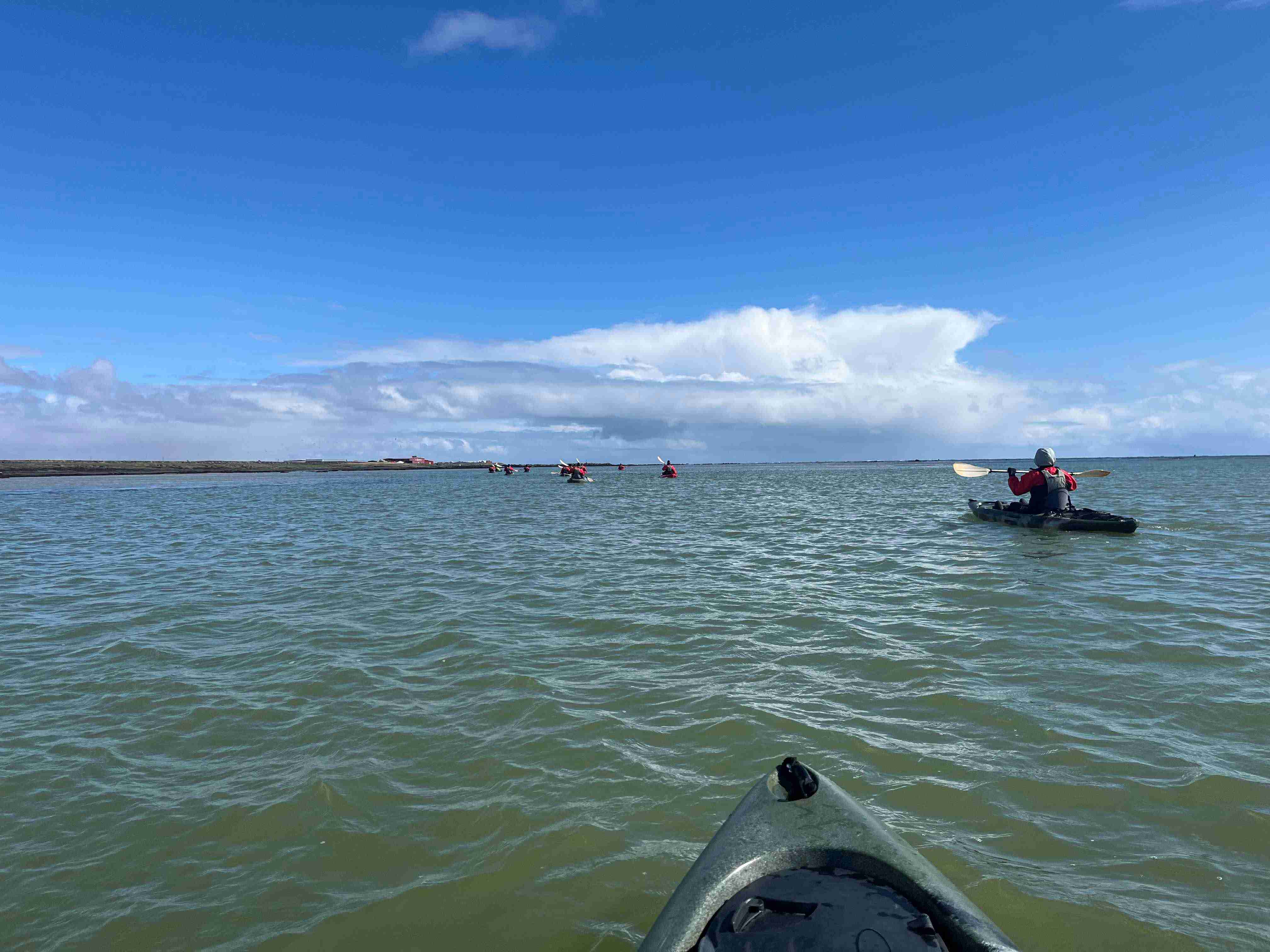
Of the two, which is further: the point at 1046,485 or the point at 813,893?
the point at 1046,485

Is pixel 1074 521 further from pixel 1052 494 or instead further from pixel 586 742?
pixel 586 742

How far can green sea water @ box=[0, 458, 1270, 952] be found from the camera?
426cm

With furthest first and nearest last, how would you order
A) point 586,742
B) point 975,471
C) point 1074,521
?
point 975,471 < point 1074,521 < point 586,742

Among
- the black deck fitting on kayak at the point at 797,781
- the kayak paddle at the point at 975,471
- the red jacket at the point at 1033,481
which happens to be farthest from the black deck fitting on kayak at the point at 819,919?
the kayak paddle at the point at 975,471

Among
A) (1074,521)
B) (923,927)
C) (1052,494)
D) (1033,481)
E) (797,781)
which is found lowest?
(923,927)

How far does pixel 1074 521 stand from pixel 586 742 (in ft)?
65.9

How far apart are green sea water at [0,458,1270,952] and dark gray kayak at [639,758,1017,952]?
101 centimetres

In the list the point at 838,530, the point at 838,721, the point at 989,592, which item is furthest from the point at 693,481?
the point at 838,721

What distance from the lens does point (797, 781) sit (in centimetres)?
394

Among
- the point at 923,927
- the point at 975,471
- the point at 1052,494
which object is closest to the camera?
the point at 923,927

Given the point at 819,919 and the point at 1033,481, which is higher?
the point at 1033,481

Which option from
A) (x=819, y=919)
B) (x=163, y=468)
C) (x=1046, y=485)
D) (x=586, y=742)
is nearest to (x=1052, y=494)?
(x=1046, y=485)

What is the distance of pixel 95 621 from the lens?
11281 millimetres

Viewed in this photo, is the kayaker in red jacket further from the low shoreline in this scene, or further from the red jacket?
the low shoreline
